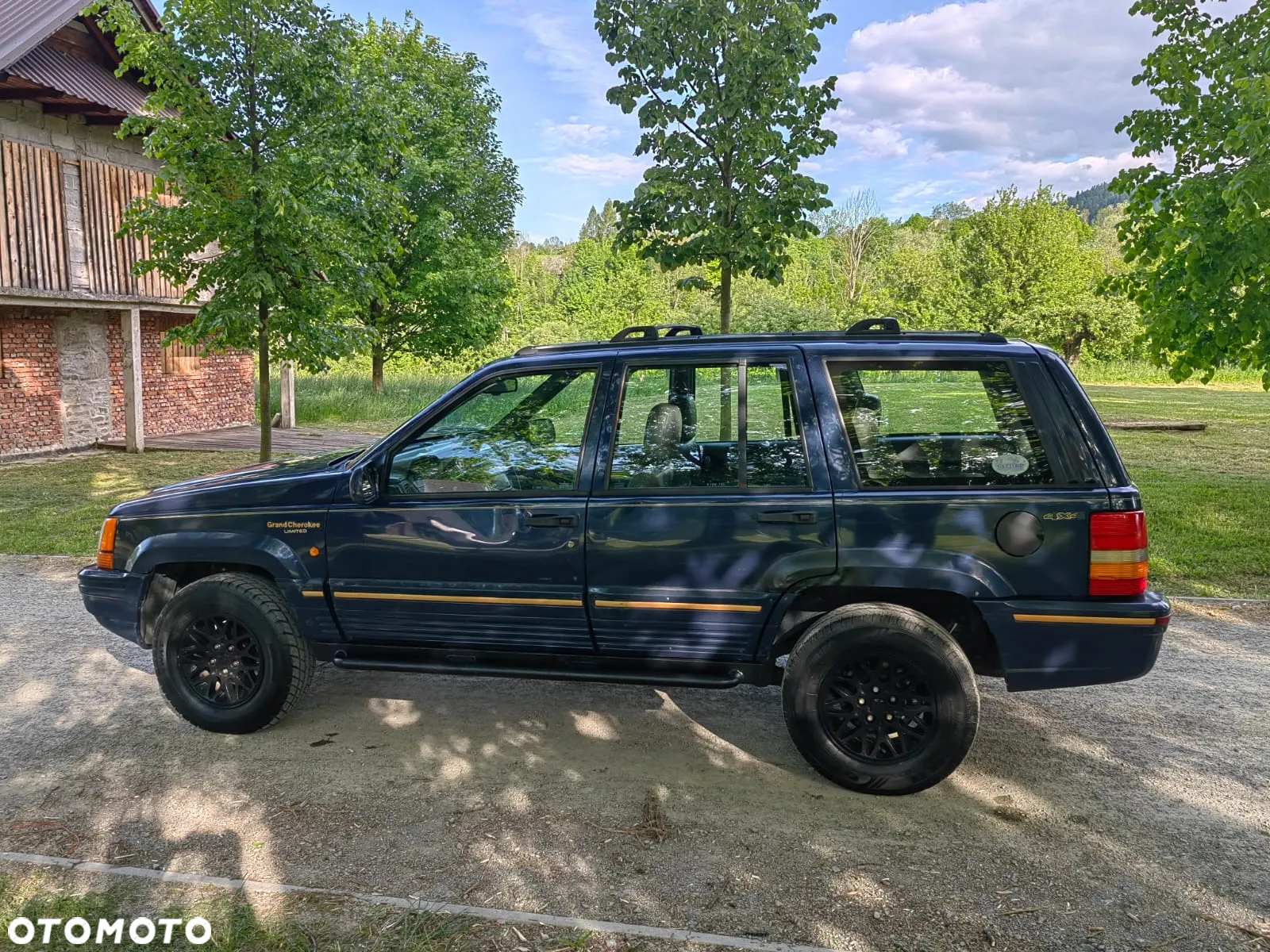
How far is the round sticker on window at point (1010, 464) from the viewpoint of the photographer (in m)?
3.83

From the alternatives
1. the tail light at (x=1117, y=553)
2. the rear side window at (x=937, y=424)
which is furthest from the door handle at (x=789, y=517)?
the tail light at (x=1117, y=553)

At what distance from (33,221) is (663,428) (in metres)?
15.3

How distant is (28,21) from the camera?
1483cm

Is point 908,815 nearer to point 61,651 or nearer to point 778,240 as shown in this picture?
point 61,651

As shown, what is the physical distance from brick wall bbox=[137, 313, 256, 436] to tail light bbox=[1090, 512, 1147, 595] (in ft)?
Result: 58.4

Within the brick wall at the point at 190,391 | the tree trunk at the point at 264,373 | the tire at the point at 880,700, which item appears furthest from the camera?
the brick wall at the point at 190,391

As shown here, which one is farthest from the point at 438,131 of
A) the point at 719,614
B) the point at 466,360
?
the point at 719,614

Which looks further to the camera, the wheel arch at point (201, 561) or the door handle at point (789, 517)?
the wheel arch at point (201, 561)

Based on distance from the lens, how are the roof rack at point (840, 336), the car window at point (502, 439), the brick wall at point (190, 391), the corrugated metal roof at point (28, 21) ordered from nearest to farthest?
the roof rack at point (840, 336), the car window at point (502, 439), the corrugated metal roof at point (28, 21), the brick wall at point (190, 391)

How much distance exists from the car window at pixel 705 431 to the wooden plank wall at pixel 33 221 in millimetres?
14446

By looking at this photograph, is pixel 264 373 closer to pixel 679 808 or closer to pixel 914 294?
pixel 679 808

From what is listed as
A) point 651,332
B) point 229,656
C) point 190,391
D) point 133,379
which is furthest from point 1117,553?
point 190,391

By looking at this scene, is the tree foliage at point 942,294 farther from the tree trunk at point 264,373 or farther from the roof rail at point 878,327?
the roof rail at point 878,327

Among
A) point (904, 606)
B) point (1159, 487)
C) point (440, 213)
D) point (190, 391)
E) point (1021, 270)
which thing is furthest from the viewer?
point (1021, 270)
